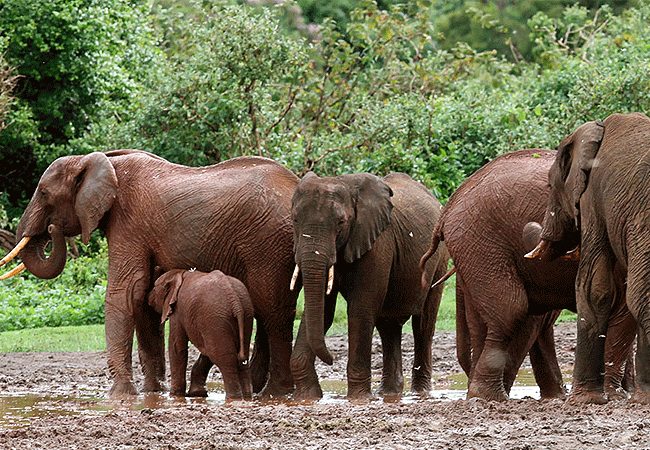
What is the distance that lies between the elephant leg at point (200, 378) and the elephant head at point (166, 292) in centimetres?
56

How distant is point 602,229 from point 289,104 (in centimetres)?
1260

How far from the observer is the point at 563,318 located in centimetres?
1784

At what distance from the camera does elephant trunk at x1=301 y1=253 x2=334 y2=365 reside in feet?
33.1

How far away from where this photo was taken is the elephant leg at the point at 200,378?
11.1 m

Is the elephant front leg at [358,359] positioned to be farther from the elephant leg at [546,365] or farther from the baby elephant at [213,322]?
the elephant leg at [546,365]

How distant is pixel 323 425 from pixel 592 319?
224cm

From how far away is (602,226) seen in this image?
8.76 m

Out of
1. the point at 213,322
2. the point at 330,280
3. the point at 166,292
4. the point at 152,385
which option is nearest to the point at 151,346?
the point at 152,385

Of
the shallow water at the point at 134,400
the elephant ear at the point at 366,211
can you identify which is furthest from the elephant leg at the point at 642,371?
the elephant ear at the point at 366,211

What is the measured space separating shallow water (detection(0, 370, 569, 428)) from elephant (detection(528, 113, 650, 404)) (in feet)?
6.55

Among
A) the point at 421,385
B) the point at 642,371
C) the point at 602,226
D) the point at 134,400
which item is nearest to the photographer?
the point at 642,371

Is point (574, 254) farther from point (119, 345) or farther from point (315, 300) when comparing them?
point (119, 345)

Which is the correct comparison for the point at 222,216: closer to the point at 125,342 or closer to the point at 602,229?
the point at 125,342

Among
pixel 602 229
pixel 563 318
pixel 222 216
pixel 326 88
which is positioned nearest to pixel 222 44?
pixel 326 88
